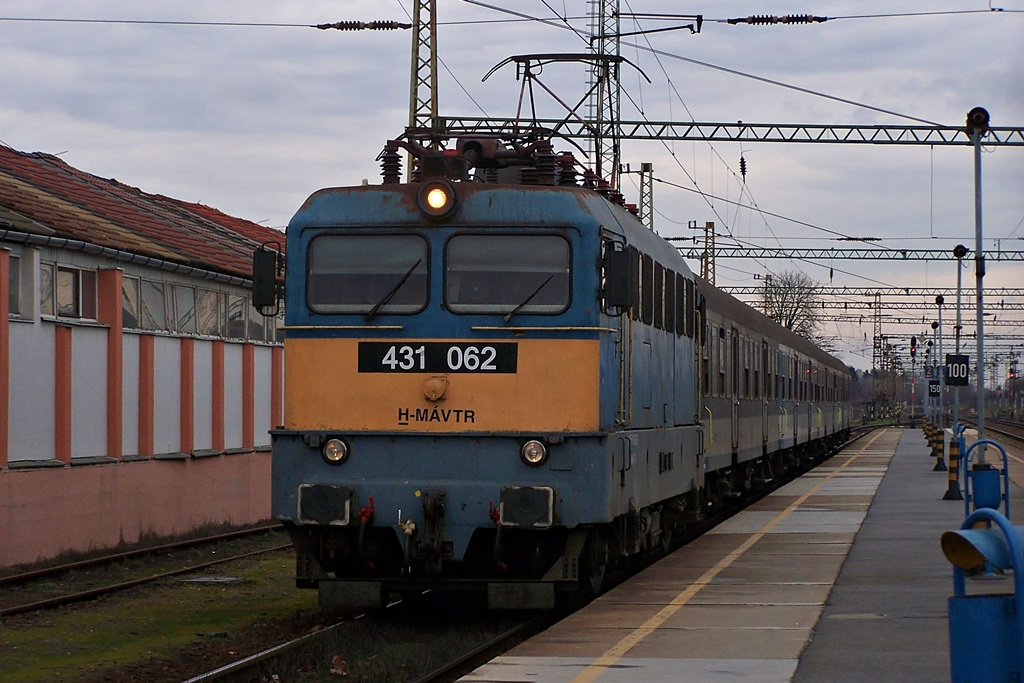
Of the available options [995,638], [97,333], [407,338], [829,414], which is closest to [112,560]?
[97,333]

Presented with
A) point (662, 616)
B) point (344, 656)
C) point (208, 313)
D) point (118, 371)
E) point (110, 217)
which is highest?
point (110, 217)

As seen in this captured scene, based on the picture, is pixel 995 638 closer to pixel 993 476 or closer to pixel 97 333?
pixel 993 476

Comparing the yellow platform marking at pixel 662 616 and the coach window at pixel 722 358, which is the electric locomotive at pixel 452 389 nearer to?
the yellow platform marking at pixel 662 616

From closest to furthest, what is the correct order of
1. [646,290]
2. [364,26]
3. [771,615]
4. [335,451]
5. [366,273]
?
1. [335,451]
2. [771,615]
3. [366,273]
4. [646,290]
5. [364,26]

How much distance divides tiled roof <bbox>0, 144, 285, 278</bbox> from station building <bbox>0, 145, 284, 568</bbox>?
0.05m

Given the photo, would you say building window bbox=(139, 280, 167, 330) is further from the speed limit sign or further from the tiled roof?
the speed limit sign

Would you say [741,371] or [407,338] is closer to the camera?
[407,338]

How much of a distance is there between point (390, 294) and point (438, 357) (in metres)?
0.59

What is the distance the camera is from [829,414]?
4288 cm

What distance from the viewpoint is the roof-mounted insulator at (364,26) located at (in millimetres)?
25156

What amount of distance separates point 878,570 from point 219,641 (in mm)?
6082

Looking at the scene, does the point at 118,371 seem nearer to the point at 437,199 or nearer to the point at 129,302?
the point at 129,302

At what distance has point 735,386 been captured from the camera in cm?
2066

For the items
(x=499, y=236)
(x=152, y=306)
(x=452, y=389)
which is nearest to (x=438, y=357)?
(x=452, y=389)
